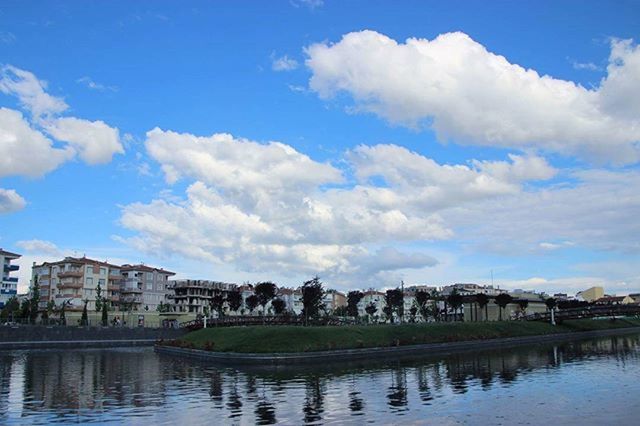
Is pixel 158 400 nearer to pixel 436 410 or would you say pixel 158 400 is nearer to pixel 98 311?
pixel 436 410

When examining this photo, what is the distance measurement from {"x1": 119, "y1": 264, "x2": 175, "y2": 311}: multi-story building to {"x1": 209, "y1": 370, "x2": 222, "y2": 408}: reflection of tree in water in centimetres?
10524

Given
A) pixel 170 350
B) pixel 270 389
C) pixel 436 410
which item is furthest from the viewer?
pixel 170 350

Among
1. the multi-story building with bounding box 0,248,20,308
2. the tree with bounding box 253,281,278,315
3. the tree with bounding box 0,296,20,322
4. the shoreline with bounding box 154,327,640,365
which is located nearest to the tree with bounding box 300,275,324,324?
the tree with bounding box 253,281,278,315

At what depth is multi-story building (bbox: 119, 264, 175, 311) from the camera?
468 ft

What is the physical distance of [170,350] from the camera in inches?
2613

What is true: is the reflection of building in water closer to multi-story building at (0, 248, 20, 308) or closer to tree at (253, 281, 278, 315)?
tree at (253, 281, 278, 315)

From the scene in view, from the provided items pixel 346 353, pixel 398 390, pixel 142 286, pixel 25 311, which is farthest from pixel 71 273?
pixel 398 390

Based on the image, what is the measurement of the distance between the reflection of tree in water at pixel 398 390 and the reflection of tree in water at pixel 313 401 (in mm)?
3302

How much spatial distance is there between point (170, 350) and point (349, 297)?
4221 cm

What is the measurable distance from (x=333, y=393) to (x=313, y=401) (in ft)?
9.46

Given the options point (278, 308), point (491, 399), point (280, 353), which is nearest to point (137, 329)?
point (278, 308)

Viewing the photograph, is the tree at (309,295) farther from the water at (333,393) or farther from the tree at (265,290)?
the water at (333,393)

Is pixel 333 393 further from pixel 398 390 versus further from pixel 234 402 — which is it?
pixel 234 402

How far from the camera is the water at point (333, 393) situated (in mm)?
22141
